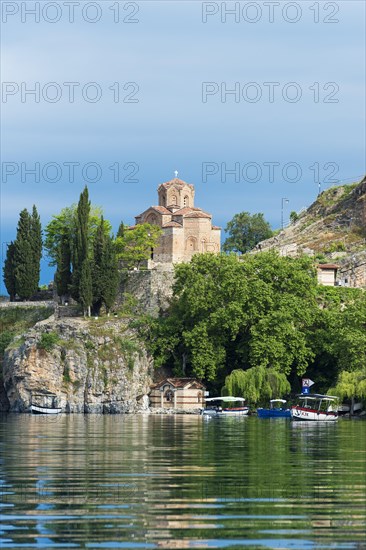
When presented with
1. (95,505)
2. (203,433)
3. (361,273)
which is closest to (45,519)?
(95,505)

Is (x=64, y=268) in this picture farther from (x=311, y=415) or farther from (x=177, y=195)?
(x=311, y=415)

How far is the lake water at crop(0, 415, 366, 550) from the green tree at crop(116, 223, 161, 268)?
47.5 m

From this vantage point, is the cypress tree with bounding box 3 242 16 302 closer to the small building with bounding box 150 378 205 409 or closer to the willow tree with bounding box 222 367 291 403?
the small building with bounding box 150 378 205 409

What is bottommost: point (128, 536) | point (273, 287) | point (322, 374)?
point (128, 536)

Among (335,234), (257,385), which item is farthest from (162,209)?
(257,385)

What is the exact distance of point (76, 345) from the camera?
79938mm

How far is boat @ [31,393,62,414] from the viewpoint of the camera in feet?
255

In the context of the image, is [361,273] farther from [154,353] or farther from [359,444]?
[359,444]

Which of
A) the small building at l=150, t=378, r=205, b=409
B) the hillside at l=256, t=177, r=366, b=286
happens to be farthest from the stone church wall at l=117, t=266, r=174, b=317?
the hillside at l=256, t=177, r=366, b=286

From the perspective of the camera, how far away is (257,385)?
243ft

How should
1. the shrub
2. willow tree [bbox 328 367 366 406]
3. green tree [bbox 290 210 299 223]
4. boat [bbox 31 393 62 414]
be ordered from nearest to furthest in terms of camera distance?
willow tree [bbox 328 367 366 406] → boat [bbox 31 393 62 414] → the shrub → green tree [bbox 290 210 299 223]

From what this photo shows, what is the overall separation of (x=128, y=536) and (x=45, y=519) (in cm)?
214

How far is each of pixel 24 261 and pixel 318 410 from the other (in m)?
28.6

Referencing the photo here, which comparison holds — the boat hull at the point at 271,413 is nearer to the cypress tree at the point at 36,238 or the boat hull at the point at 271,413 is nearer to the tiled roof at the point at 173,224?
the cypress tree at the point at 36,238
